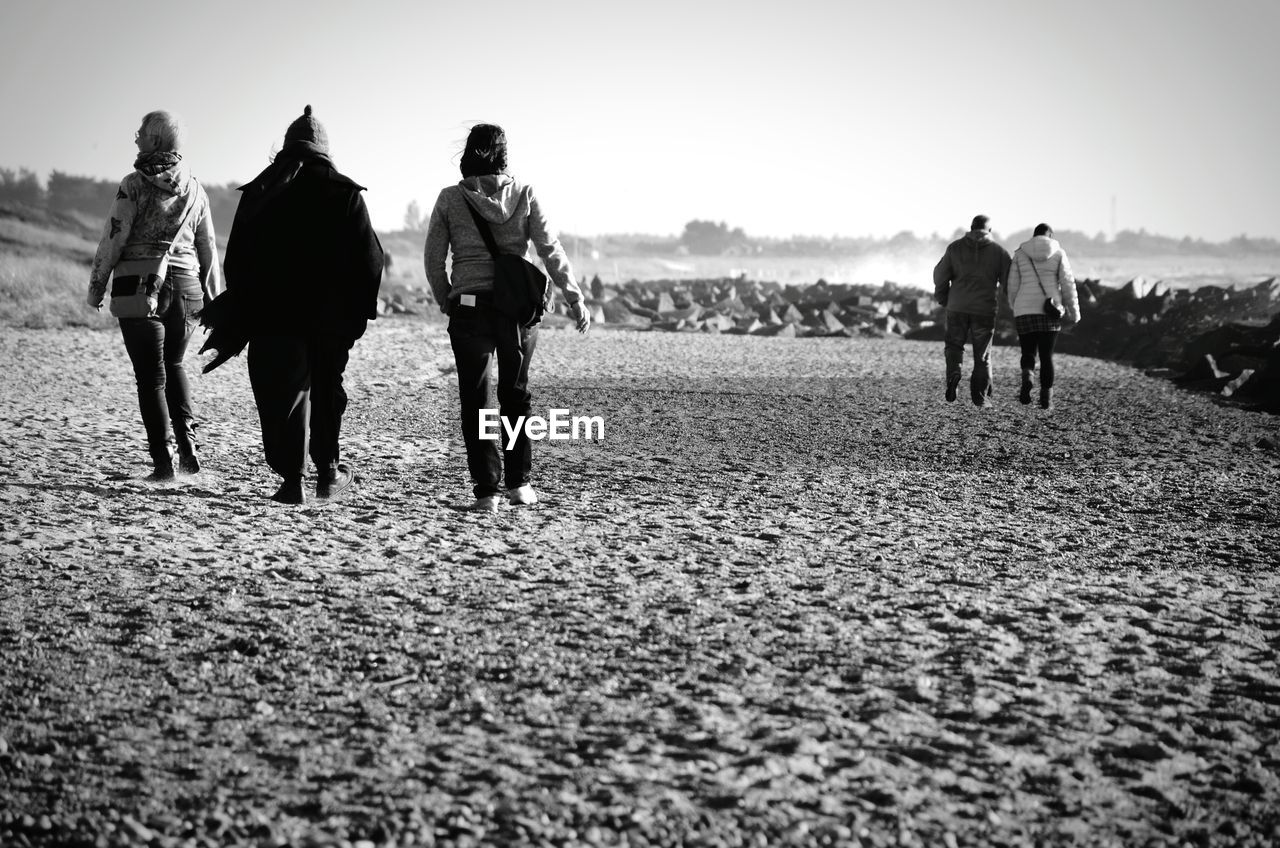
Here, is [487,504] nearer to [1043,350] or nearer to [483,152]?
[483,152]

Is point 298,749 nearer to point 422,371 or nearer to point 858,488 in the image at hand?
point 858,488

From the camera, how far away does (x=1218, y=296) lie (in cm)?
2528

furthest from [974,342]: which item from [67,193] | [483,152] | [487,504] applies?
[67,193]

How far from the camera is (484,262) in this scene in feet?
20.4

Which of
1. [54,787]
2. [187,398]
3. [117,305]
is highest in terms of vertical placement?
[117,305]

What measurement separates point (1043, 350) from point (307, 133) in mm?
7977

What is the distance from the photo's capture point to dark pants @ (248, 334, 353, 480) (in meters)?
6.31

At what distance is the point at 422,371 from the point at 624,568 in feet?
33.7

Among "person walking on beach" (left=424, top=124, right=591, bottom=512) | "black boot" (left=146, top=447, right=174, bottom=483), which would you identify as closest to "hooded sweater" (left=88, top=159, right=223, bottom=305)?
"black boot" (left=146, top=447, right=174, bottom=483)

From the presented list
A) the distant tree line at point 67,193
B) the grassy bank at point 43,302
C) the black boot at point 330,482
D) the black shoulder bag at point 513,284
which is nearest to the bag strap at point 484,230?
the black shoulder bag at point 513,284

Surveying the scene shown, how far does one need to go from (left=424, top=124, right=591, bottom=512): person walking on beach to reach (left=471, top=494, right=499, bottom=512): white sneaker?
384 millimetres

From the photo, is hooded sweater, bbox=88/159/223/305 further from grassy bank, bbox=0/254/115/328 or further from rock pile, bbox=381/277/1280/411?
grassy bank, bbox=0/254/115/328

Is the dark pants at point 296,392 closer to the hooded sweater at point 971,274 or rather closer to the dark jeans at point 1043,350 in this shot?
the hooded sweater at point 971,274

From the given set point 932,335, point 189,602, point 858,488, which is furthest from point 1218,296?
point 189,602
